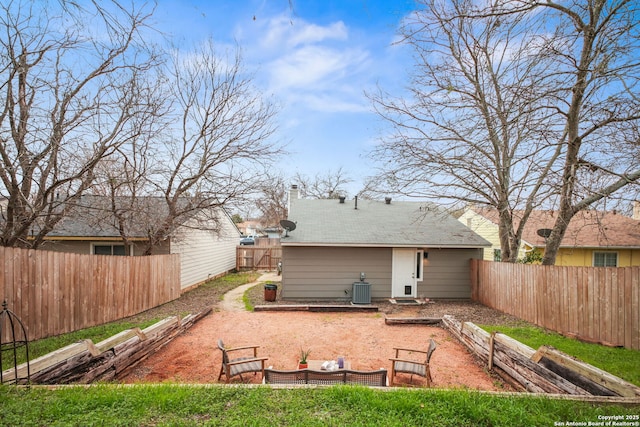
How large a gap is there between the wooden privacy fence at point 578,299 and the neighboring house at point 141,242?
1034cm

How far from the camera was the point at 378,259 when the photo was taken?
1259cm

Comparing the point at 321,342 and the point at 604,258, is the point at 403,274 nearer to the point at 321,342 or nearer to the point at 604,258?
the point at 321,342

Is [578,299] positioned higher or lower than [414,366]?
higher

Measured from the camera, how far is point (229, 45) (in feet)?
36.6

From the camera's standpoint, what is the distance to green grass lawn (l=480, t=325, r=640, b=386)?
211 inches

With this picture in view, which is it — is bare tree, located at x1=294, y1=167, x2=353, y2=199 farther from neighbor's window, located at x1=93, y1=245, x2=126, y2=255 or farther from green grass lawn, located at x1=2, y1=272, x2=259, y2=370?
neighbor's window, located at x1=93, y1=245, x2=126, y2=255

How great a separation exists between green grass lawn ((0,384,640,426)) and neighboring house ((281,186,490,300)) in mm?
8072

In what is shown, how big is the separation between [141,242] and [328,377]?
1125 cm

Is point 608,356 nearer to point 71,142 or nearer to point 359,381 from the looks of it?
point 359,381

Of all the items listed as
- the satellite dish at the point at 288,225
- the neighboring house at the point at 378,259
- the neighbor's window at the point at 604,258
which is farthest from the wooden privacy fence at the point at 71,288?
the neighbor's window at the point at 604,258

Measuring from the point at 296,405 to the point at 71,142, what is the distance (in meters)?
6.60

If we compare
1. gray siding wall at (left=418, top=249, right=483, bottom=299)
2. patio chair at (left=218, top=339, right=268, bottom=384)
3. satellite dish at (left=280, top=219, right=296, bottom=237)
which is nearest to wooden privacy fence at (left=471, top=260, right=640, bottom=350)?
gray siding wall at (left=418, top=249, right=483, bottom=299)

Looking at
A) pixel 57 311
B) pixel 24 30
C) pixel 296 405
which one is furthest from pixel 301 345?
pixel 24 30

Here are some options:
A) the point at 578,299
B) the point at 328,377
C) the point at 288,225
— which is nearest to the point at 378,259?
the point at 288,225
